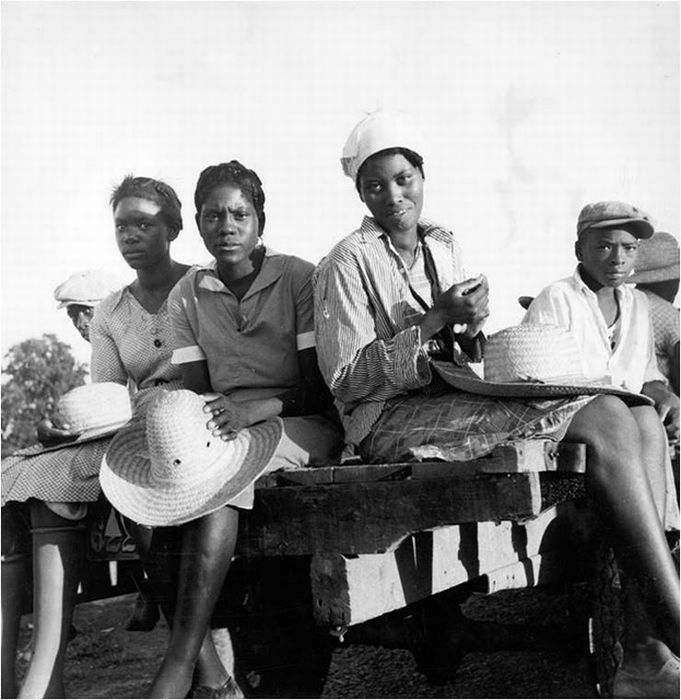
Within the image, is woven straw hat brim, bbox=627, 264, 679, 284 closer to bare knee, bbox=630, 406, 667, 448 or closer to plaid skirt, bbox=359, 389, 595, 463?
bare knee, bbox=630, 406, 667, 448

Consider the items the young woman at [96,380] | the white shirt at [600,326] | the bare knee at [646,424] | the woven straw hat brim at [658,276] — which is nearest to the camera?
the bare knee at [646,424]

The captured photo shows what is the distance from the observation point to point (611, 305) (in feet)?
13.3

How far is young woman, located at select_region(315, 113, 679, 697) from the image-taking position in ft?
8.64

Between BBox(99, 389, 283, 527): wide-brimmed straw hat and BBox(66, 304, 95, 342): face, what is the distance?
7.58ft

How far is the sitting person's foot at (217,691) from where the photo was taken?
280cm

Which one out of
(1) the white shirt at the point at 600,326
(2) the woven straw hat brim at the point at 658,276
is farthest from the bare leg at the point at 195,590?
(2) the woven straw hat brim at the point at 658,276

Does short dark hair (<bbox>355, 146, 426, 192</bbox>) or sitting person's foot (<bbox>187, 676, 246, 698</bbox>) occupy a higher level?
short dark hair (<bbox>355, 146, 426, 192</bbox>)

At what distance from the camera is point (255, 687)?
3.09m

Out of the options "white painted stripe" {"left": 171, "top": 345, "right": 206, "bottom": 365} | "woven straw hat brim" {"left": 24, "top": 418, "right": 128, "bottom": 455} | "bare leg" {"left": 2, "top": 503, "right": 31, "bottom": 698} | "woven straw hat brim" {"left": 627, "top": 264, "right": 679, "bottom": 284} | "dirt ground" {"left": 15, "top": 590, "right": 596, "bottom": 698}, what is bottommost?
"dirt ground" {"left": 15, "top": 590, "right": 596, "bottom": 698}

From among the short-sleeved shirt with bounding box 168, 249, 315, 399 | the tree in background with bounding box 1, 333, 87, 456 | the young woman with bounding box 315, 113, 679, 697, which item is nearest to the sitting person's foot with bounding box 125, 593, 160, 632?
the short-sleeved shirt with bounding box 168, 249, 315, 399

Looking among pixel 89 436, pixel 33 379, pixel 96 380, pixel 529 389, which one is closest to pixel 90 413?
pixel 89 436

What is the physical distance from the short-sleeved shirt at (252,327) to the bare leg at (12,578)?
84 centimetres

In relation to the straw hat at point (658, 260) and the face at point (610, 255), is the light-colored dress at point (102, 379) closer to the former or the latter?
the face at point (610, 255)

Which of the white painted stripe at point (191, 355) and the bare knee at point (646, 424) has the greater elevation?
the white painted stripe at point (191, 355)
